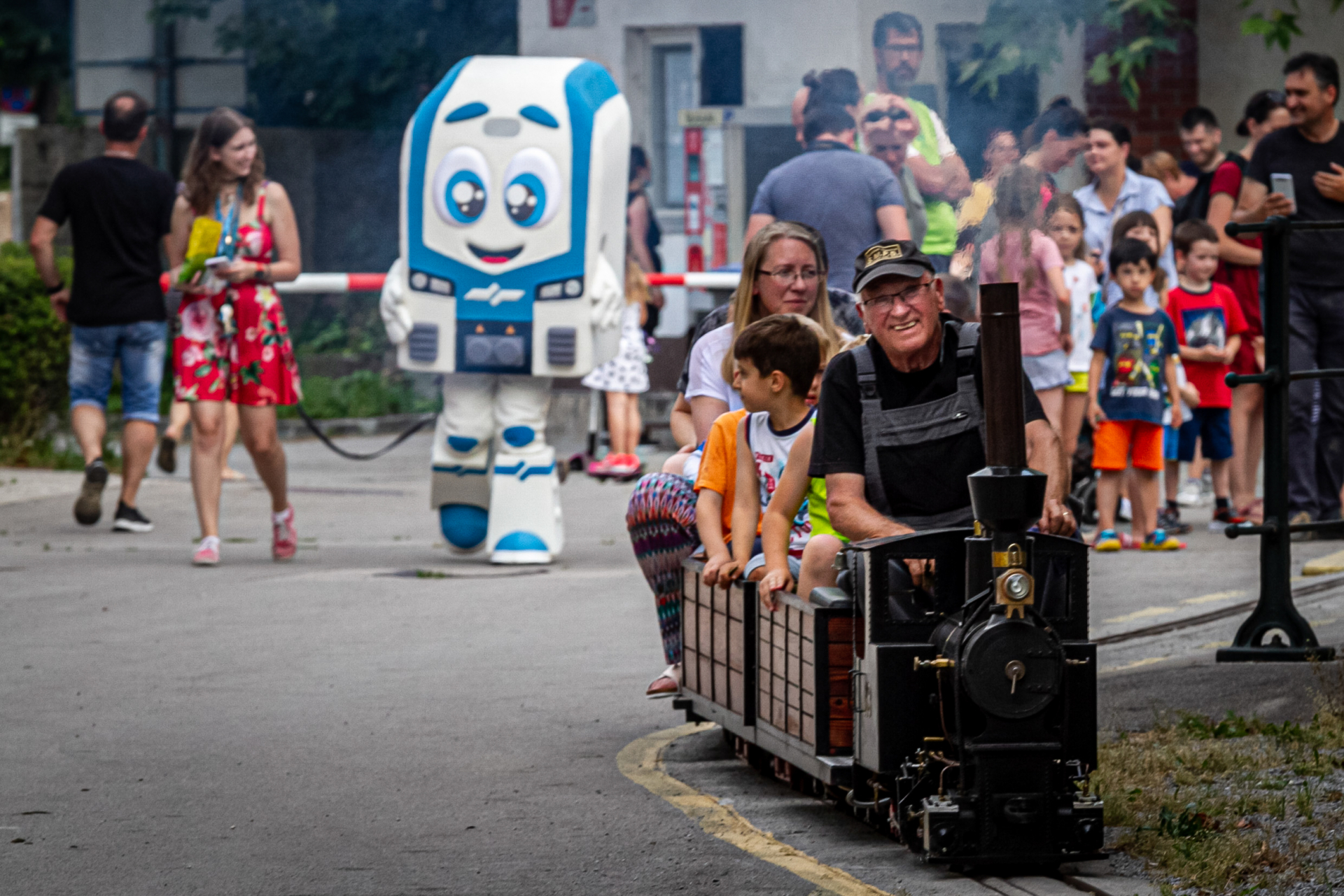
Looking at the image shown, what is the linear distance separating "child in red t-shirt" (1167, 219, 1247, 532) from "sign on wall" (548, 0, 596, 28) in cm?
844

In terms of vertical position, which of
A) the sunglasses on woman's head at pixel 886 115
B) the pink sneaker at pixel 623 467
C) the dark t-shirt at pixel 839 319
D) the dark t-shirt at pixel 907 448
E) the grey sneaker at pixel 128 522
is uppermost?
the sunglasses on woman's head at pixel 886 115

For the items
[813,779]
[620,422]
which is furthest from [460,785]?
[620,422]

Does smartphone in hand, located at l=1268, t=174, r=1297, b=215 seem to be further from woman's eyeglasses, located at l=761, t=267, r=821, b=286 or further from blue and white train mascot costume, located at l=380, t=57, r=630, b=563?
blue and white train mascot costume, located at l=380, t=57, r=630, b=563

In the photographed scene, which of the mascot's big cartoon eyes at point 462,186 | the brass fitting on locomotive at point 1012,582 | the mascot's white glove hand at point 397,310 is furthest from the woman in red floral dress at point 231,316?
the brass fitting on locomotive at point 1012,582

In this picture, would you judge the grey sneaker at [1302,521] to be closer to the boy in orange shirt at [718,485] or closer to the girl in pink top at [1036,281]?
the girl in pink top at [1036,281]

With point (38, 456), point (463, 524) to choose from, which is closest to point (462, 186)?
point (463, 524)

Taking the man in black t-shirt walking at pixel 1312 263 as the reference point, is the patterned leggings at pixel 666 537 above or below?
below

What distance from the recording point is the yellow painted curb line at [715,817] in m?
3.94

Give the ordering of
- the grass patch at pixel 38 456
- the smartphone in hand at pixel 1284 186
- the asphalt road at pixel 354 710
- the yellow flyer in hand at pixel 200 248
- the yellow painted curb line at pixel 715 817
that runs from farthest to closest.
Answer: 1. the grass patch at pixel 38 456
2. the yellow flyer in hand at pixel 200 248
3. the smartphone in hand at pixel 1284 186
4. the asphalt road at pixel 354 710
5. the yellow painted curb line at pixel 715 817

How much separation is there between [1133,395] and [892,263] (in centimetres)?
442

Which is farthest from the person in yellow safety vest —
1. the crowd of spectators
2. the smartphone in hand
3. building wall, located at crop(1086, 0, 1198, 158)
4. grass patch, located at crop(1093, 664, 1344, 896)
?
building wall, located at crop(1086, 0, 1198, 158)

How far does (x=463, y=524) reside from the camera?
28.9ft

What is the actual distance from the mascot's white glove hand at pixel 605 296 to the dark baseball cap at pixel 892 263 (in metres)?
3.89

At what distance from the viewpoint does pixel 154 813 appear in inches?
180
